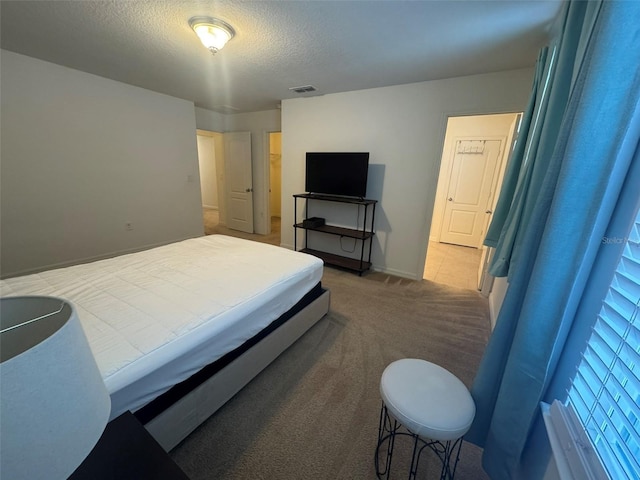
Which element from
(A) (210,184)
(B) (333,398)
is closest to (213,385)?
(B) (333,398)

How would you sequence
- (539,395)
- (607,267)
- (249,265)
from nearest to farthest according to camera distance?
(607,267), (539,395), (249,265)

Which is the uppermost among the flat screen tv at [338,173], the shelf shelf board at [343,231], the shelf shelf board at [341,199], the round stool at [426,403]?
the flat screen tv at [338,173]

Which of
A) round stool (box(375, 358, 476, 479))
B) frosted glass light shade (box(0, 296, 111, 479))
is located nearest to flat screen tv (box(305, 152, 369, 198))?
round stool (box(375, 358, 476, 479))

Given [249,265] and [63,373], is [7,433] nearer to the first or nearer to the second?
[63,373]

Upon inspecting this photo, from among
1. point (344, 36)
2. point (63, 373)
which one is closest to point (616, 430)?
point (63, 373)

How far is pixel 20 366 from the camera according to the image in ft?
1.10

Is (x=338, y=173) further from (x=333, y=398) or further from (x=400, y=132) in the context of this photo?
(x=333, y=398)

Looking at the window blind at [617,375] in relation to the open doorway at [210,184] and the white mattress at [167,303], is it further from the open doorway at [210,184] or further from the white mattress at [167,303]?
the open doorway at [210,184]

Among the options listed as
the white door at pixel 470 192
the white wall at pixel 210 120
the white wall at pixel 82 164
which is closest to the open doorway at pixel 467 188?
the white door at pixel 470 192

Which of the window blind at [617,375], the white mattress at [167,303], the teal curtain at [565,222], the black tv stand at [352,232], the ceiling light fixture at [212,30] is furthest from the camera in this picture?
the black tv stand at [352,232]

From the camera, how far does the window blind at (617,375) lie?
1.94ft

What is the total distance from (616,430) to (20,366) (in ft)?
4.00

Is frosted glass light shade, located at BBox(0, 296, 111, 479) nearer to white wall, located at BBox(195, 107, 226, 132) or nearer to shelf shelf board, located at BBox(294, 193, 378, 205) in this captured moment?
shelf shelf board, located at BBox(294, 193, 378, 205)

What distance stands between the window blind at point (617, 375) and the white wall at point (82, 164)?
4.72m
